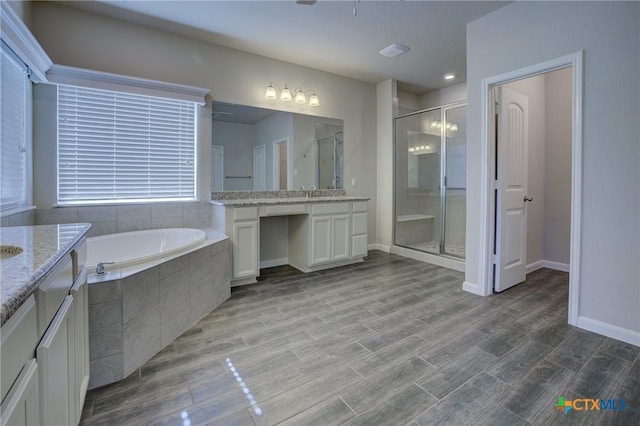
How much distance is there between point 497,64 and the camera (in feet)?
9.05

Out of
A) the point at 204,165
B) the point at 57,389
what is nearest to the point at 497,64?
the point at 204,165

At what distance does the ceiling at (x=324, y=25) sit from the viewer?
2680mm

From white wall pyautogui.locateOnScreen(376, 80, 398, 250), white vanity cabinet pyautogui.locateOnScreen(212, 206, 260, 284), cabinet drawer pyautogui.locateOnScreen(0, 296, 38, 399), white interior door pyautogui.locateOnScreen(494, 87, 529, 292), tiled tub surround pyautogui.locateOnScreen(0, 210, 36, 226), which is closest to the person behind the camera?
cabinet drawer pyautogui.locateOnScreen(0, 296, 38, 399)

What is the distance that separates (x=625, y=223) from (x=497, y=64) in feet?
5.42

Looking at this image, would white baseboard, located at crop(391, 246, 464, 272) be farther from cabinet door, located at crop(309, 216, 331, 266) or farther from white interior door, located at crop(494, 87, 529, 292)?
cabinet door, located at crop(309, 216, 331, 266)

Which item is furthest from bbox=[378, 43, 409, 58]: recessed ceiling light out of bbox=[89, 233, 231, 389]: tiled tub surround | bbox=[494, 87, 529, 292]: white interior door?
bbox=[89, 233, 231, 389]: tiled tub surround

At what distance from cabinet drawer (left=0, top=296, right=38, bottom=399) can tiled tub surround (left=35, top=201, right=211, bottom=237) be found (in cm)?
244

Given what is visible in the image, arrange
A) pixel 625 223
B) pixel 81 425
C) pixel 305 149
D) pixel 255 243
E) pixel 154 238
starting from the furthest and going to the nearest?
pixel 305 149
pixel 255 243
pixel 154 238
pixel 625 223
pixel 81 425

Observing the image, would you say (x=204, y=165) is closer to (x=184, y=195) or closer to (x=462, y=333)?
(x=184, y=195)

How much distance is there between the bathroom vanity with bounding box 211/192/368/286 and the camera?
3107 mm

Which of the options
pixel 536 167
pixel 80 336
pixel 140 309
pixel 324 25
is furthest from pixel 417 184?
pixel 80 336

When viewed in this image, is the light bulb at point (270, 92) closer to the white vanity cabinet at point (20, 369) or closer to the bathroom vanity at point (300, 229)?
the bathroom vanity at point (300, 229)

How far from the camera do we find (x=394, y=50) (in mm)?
3498

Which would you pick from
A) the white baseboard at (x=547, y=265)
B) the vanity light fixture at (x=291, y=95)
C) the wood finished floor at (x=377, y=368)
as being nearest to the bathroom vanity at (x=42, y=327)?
the wood finished floor at (x=377, y=368)
